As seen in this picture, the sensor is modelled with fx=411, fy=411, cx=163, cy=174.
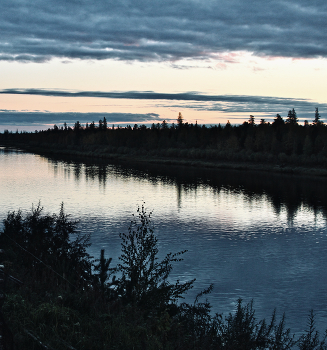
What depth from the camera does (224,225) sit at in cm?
2781

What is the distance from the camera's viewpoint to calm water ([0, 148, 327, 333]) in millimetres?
15562

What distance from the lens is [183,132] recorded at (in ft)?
405

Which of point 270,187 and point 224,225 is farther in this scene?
point 270,187

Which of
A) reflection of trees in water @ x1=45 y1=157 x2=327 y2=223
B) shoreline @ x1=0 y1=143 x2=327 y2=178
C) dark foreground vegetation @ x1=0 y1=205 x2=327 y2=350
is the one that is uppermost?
dark foreground vegetation @ x1=0 y1=205 x2=327 y2=350

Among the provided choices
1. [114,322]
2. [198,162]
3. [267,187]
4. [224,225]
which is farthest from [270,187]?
[114,322]

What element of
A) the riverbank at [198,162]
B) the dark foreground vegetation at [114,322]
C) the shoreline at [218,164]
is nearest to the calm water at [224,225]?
the dark foreground vegetation at [114,322]

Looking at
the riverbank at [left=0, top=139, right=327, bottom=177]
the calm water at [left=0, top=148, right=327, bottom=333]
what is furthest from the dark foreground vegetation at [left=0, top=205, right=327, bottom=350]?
→ the riverbank at [left=0, top=139, right=327, bottom=177]

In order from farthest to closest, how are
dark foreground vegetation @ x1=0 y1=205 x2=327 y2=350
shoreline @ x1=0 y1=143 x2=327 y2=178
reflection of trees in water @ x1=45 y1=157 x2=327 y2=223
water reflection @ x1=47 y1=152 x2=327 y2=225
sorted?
shoreline @ x1=0 y1=143 x2=327 y2=178, reflection of trees in water @ x1=45 y1=157 x2=327 y2=223, water reflection @ x1=47 y1=152 x2=327 y2=225, dark foreground vegetation @ x1=0 y1=205 x2=327 y2=350

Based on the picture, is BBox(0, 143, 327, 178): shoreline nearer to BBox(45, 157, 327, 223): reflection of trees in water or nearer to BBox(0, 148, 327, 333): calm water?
BBox(45, 157, 327, 223): reflection of trees in water

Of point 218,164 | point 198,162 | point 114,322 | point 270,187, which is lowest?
point 270,187

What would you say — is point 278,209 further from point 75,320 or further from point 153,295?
point 75,320

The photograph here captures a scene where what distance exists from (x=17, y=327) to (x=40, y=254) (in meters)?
7.40

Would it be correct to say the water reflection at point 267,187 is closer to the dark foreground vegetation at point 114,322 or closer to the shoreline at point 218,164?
the shoreline at point 218,164

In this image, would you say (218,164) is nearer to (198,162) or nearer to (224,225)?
(198,162)
